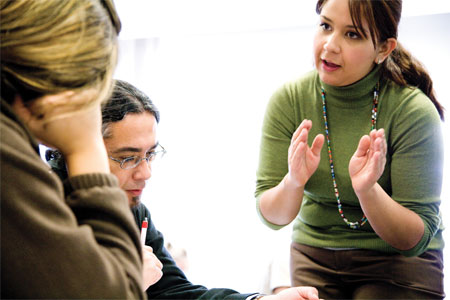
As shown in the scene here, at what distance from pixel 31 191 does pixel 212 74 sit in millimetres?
2558

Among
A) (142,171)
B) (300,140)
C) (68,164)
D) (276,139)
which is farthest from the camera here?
(276,139)

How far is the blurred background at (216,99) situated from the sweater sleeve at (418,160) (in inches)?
53.4

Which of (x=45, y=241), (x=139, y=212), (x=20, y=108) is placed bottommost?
(x=139, y=212)

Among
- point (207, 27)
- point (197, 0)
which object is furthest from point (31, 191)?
point (207, 27)

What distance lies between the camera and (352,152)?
5.18ft

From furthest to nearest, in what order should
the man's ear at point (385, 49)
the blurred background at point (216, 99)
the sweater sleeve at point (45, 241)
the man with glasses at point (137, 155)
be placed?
the blurred background at point (216, 99), the man's ear at point (385, 49), the man with glasses at point (137, 155), the sweater sleeve at point (45, 241)

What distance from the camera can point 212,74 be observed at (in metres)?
3.16

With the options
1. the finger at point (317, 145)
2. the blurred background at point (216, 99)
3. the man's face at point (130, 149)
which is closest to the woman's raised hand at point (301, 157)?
the finger at point (317, 145)

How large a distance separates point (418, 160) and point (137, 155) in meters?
0.75

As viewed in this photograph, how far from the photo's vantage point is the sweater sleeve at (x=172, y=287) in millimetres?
1292

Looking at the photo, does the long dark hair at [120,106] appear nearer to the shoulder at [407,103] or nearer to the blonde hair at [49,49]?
the blonde hair at [49,49]

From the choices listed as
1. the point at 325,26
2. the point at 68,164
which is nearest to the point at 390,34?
the point at 325,26

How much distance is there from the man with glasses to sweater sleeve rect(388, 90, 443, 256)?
421mm

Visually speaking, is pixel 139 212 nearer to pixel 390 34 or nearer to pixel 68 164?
pixel 68 164
